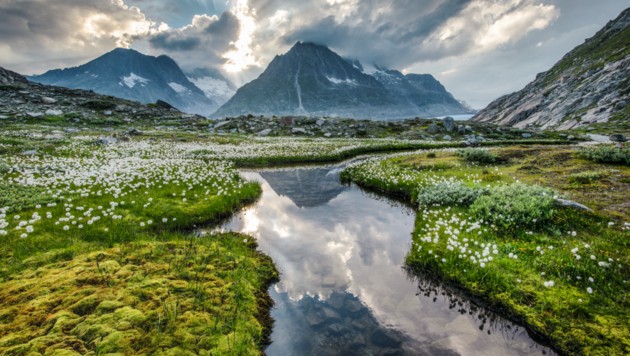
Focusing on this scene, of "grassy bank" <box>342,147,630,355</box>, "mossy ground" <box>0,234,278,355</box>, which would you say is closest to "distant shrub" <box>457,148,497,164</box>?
"grassy bank" <box>342,147,630,355</box>

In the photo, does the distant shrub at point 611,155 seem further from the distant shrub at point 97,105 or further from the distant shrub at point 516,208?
the distant shrub at point 97,105

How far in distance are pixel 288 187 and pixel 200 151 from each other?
18211mm

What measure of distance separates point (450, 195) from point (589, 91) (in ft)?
554

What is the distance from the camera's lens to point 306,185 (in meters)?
22.2

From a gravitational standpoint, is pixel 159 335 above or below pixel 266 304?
above

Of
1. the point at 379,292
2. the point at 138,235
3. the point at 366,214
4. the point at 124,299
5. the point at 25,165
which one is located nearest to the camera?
the point at 124,299

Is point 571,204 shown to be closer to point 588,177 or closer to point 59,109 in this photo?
point 588,177

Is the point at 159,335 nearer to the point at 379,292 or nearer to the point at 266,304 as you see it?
the point at 266,304

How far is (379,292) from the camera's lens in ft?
27.2

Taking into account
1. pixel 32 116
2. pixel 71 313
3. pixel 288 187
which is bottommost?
pixel 288 187

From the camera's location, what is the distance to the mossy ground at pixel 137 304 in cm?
498

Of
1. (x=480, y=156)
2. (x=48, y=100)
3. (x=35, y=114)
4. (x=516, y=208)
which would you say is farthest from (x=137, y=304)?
(x=48, y=100)

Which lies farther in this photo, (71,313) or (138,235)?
(138,235)

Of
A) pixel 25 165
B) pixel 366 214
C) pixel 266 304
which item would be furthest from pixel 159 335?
pixel 25 165
